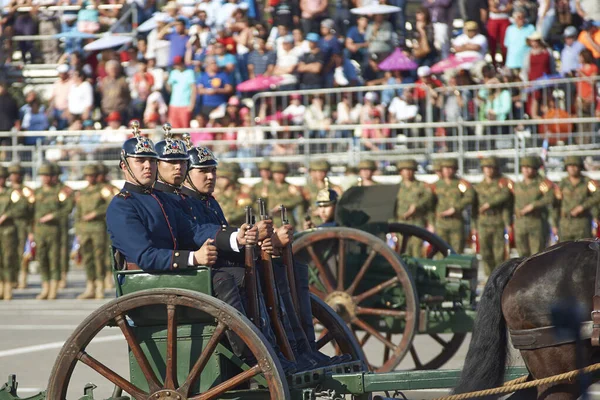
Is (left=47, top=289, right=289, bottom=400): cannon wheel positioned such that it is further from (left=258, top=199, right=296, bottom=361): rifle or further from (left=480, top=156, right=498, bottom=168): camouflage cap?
(left=480, top=156, right=498, bottom=168): camouflage cap

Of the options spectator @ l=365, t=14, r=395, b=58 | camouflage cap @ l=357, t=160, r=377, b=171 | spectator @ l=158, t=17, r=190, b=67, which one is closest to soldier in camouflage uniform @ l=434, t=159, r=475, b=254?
camouflage cap @ l=357, t=160, r=377, b=171

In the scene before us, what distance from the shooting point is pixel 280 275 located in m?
7.18

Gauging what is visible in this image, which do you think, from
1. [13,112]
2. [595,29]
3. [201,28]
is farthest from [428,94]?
[13,112]

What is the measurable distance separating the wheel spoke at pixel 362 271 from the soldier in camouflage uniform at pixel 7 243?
9030 millimetres

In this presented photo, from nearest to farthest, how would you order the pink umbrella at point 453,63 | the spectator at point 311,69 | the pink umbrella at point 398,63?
the pink umbrella at point 453,63
the pink umbrella at point 398,63
the spectator at point 311,69

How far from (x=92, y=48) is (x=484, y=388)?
55.0ft

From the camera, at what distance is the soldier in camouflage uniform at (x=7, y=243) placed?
17.6 m

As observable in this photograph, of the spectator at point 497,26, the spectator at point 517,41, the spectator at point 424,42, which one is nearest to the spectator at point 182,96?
the spectator at point 424,42

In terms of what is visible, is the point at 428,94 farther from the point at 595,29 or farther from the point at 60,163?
the point at 60,163

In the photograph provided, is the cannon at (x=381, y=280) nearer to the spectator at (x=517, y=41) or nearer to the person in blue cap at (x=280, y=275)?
the person in blue cap at (x=280, y=275)

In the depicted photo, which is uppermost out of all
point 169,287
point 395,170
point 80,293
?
point 169,287

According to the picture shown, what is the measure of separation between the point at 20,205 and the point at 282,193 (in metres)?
4.01

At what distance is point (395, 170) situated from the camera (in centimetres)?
1834

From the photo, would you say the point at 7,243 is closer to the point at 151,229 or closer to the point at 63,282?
the point at 63,282
